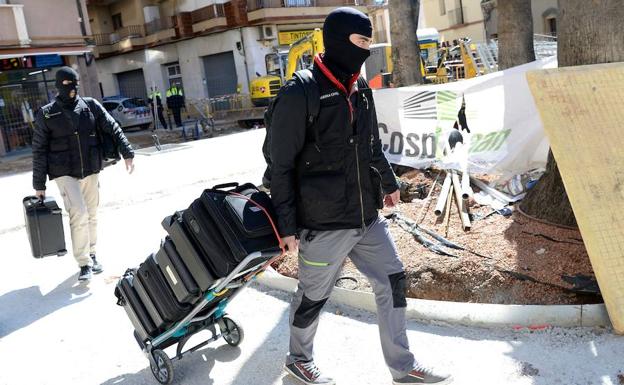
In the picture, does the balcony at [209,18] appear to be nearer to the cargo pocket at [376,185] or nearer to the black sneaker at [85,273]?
the black sneaker at [85,273]

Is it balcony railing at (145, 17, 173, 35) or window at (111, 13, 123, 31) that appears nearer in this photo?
balcony railing at (145, 17, 173, 35)

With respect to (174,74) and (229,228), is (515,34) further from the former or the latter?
(174,74)

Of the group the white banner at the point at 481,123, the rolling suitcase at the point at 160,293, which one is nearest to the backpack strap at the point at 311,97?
the rolling suitcase at the point at 160,293

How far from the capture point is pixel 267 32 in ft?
101

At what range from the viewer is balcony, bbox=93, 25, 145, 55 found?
35688 millimetres

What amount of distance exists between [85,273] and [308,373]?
311 cm

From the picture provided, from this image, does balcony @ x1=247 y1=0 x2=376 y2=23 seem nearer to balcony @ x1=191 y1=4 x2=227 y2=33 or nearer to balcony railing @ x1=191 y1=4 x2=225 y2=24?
balcony @ x1=191 y1=4 x2=227 y2=33

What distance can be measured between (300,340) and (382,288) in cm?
55

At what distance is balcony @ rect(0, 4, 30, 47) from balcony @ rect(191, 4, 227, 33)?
13025mm

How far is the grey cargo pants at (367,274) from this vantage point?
299cm

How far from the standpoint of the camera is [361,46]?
2.88 metres

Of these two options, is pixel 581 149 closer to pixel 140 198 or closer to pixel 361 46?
pixel 361 46

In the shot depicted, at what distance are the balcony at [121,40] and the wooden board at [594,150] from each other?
34803 mm

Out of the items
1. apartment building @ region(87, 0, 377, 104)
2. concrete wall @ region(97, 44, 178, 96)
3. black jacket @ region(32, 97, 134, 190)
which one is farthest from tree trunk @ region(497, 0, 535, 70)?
concrete wall @ region(97, 44, 178, 96)
